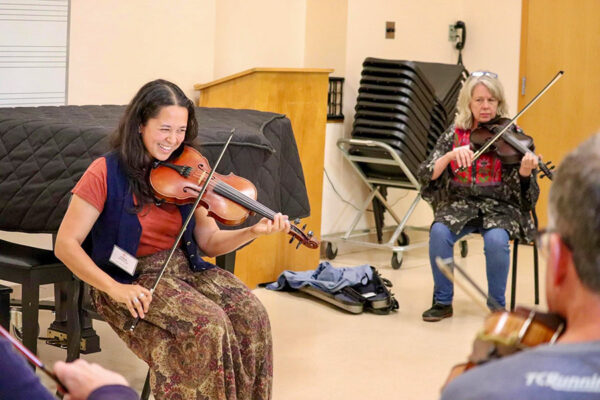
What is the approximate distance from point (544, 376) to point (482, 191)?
3273 millimetres

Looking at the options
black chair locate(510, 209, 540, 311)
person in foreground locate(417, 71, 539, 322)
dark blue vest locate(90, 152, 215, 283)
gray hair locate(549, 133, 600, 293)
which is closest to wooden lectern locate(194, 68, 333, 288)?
person in foreground locate(417, 71, 539, 322)

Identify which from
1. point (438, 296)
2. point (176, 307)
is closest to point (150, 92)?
point (176, 307)

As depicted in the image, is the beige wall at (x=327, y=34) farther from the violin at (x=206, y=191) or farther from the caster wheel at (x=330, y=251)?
the violin at (x=206, y=191)

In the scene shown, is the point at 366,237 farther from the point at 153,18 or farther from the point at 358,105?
the point at 153,18

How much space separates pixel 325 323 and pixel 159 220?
1671mm

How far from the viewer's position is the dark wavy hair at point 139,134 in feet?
8.77

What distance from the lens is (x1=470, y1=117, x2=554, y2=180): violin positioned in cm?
409

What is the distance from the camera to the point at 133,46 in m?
4.62

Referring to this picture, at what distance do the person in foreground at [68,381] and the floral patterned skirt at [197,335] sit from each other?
118 centimetres

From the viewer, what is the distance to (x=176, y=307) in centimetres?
261

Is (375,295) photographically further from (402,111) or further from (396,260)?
(402,111)

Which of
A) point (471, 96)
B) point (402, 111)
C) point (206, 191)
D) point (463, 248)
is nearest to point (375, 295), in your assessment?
point (471, 96)

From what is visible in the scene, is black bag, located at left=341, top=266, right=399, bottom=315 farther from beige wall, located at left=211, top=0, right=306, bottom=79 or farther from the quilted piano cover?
beige wall, located at left=211, top=0, right=306, bottom=79

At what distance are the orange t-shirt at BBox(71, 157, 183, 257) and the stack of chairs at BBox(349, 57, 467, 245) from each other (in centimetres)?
264
